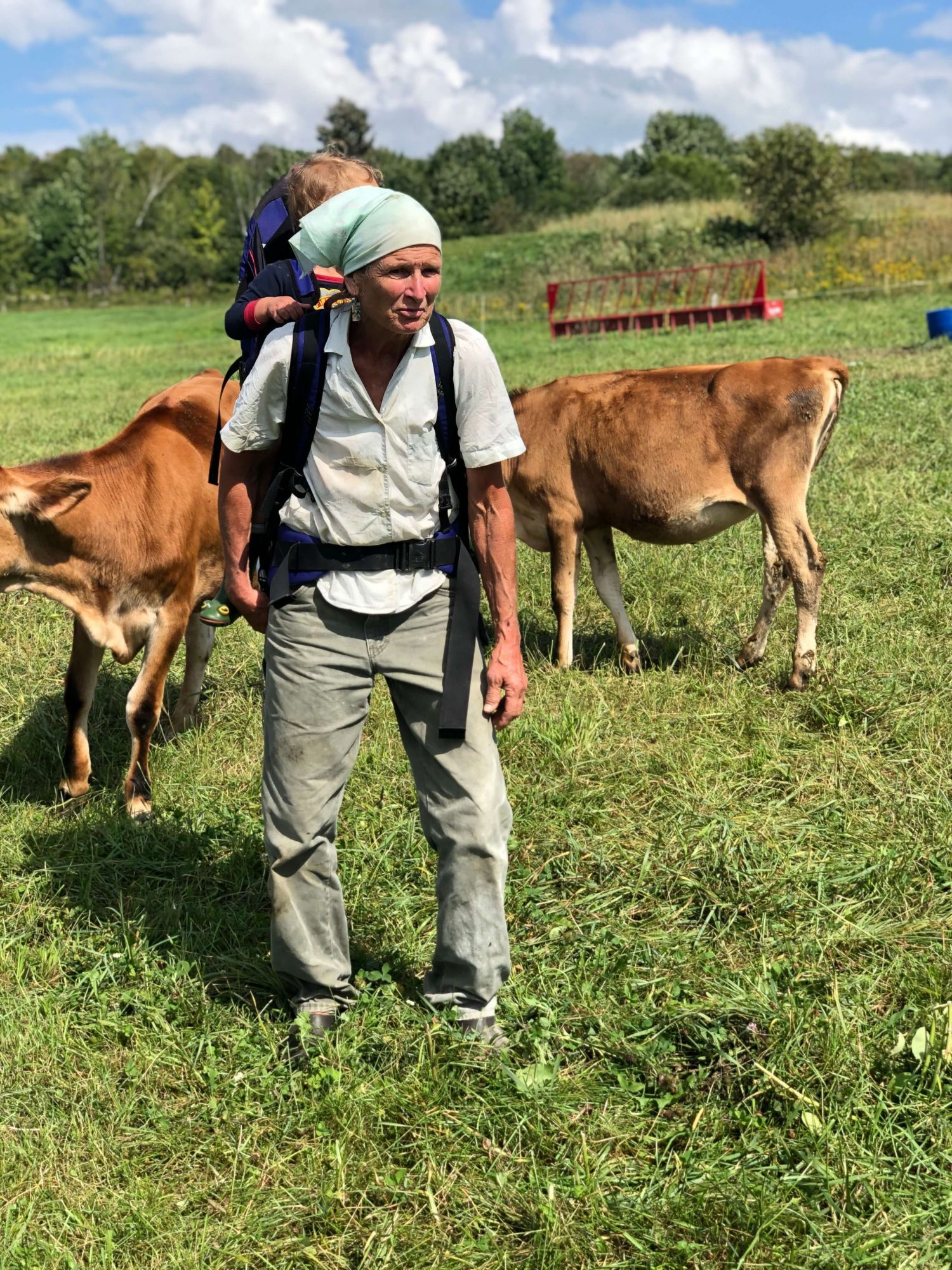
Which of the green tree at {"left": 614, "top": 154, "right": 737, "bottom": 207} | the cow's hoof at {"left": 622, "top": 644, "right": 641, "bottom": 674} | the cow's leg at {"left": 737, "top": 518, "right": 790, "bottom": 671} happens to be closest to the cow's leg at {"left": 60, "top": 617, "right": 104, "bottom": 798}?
the cow's hoof at {"left": 622, "top": 644, "right": 641, "bottom": 674}

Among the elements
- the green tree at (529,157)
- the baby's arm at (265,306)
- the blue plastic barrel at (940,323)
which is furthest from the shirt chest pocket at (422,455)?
the green tree at (529,157)

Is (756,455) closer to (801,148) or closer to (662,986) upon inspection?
(662,986)

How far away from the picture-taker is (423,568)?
3355 millimetres

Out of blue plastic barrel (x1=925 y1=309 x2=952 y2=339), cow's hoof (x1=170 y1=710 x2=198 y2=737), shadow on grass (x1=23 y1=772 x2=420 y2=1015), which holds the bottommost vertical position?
shadow on grass (x1=23 y1=772 x2=420 y2=1015)

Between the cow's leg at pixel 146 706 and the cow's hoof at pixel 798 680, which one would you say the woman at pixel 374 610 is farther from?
the cow's hoof at pixel 798 680

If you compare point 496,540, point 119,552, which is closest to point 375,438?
point 496,540

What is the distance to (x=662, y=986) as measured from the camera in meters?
3.80

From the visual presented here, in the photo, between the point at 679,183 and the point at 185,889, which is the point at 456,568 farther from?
the point at 679,183

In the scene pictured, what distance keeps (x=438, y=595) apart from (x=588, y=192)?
8162cm

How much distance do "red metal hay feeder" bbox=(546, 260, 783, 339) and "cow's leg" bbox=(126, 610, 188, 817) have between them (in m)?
20.8

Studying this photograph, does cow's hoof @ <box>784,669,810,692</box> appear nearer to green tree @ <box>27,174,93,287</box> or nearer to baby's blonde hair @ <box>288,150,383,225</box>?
baby's blonde hair @ <box>288,150,383,225</box>

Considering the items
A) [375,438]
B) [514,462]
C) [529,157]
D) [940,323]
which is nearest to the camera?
[375,438]

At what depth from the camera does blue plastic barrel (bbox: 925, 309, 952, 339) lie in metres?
18.3

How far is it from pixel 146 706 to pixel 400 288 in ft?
10.0
